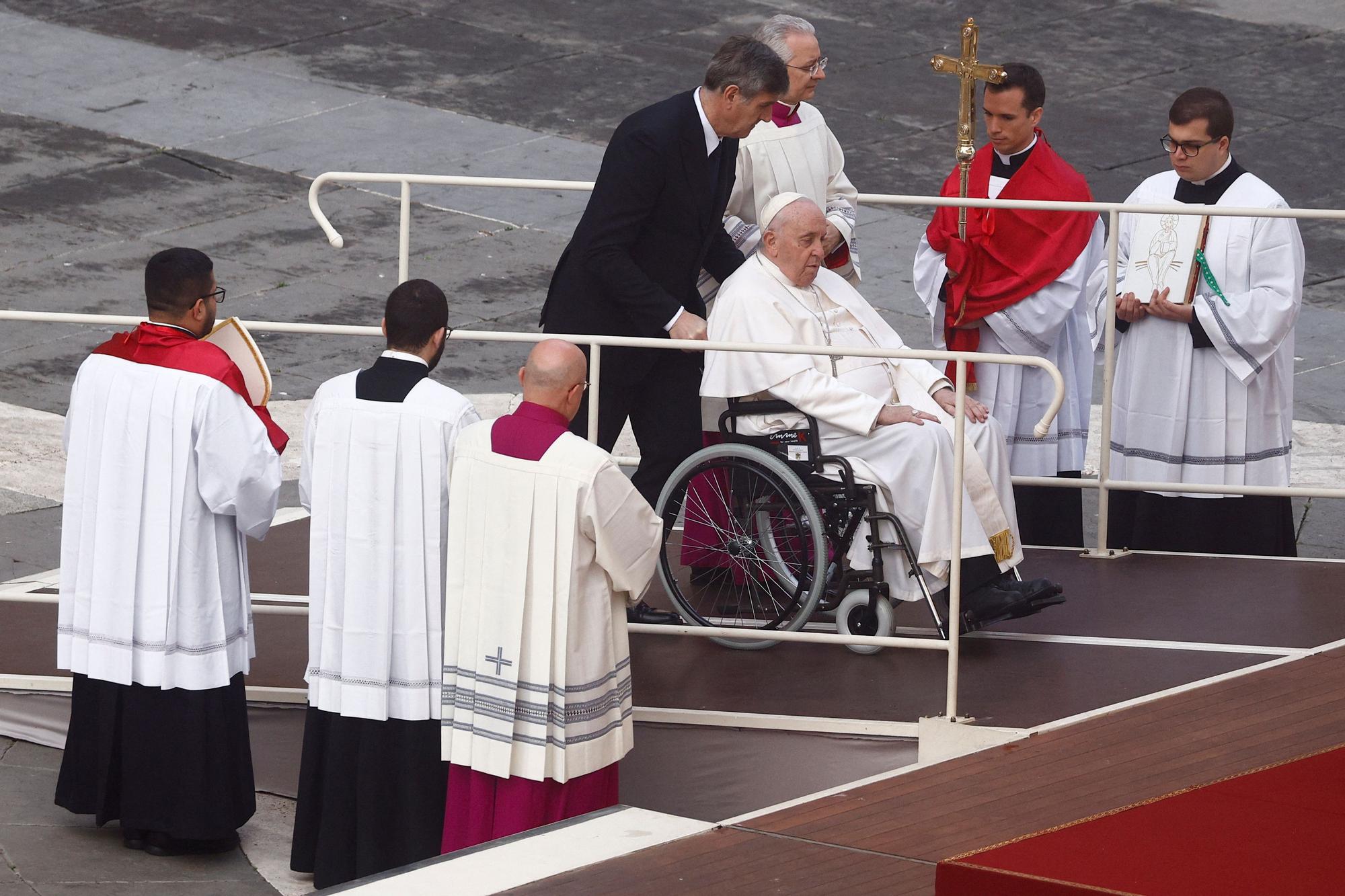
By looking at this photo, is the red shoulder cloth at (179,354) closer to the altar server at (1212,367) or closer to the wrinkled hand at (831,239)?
the wrinkled hand at (831,239)

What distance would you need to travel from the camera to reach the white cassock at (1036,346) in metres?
7.46

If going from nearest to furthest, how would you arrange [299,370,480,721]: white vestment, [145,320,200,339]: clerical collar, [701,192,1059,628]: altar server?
[299,370,480,721]: white vestment
[145,320,200,339]: clerical collar
[701,192,1059,628]: altar server

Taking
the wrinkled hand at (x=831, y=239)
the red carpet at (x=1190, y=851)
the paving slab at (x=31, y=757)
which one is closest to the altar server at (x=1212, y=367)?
the wrinkled hand at (x=831, y=239)

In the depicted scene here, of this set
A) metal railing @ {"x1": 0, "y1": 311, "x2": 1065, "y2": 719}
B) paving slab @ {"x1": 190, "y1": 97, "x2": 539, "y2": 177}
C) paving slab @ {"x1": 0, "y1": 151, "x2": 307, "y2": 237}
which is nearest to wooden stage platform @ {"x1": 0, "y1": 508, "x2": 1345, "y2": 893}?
metal railing @ {"x1": 0, "y1": 311, "x2": 1065, "y2": 719}

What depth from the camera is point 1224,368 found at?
7289 mm

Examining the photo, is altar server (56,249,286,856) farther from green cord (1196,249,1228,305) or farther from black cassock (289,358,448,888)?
green cord (1196,249,1228,305)

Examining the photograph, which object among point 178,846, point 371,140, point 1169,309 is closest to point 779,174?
point 1169,309

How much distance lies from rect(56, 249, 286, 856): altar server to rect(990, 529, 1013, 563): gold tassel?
2129 mm

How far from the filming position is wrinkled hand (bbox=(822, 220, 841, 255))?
6871 millimetres

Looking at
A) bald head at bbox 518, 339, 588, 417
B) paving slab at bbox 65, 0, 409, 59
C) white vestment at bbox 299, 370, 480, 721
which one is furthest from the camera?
paving slab at bbox 65, 0, 409, 59

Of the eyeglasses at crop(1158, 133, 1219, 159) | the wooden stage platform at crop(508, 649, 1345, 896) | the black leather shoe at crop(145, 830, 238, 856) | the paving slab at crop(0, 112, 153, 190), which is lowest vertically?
the black leather shoe at crop(145, 830, 238, 856)

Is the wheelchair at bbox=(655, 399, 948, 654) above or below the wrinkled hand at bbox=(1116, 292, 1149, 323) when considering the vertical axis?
below

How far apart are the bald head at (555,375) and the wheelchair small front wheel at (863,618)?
131cm

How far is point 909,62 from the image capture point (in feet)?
52.5
